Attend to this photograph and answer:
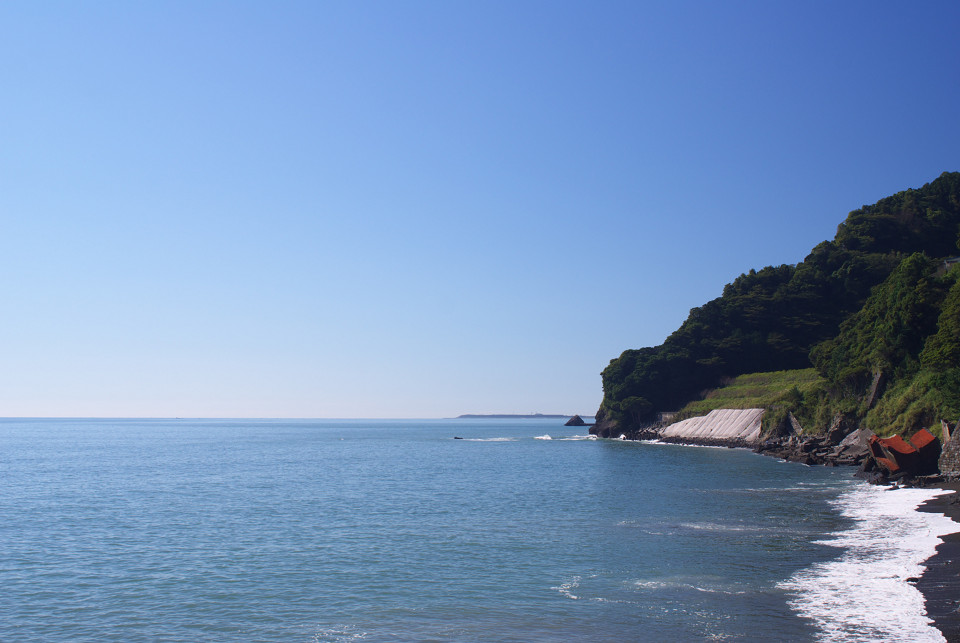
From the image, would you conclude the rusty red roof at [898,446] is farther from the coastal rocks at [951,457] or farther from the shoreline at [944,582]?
the shoreline at [944,582]

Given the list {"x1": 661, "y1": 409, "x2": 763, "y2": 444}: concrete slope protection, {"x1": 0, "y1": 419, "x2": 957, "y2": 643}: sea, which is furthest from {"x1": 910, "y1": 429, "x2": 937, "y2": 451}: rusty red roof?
{"x1": 661, "y1": 409, "x2": 763, "y2": 444}: concrete slope protection

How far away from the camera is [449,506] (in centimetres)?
4978

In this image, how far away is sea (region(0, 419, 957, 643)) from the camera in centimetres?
2142

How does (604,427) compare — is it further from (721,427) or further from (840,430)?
(840,430)

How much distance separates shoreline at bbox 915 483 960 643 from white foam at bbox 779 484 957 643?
27cm

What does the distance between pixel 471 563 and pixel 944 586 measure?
1765 centimetres

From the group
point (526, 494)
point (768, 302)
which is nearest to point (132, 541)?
point (526, 494)

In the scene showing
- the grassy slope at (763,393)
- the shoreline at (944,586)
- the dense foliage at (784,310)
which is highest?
the dense foliage at (784,310)

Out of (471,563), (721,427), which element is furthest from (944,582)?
(721,427)

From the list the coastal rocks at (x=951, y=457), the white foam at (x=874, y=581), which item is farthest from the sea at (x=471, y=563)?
the coastal rocks at (x=951, y=457)

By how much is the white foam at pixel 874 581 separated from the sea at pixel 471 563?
109 mm

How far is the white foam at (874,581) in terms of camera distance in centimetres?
1975

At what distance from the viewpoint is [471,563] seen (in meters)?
30.4

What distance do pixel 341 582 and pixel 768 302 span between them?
157325 millimetres
